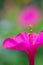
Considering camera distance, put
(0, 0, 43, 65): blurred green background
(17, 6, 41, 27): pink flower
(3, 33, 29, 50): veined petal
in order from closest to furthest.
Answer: (3, 33, 29, 50): veined petal, (0, 0, 43, 65): blurred green background, (17, 6, 41, 27): pink flower

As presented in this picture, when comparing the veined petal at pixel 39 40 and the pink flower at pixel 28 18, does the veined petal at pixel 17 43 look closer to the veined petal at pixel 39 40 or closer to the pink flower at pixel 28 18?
the veined petal at pixel 39 40

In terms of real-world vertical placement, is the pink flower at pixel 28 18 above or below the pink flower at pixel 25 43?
above

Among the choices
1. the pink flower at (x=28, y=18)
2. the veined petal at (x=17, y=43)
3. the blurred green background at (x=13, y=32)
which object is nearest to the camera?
the veined petal at (x=17, y=43)

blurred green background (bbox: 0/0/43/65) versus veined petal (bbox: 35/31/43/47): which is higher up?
blurred green background (bbox: 0/0/43/65)

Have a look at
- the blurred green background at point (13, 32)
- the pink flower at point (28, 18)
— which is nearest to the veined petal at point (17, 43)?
the blurred green background at point (13, 32)

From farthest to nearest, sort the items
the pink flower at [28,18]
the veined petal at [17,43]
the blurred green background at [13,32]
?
the pink flower at [28,18], the blurred green background at [13,32], the veined petal at [17,43]

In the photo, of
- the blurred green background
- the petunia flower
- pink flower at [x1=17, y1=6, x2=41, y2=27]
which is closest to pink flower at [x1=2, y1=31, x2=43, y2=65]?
the petunia flower

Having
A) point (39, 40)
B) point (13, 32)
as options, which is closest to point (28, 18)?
point (13, 32)

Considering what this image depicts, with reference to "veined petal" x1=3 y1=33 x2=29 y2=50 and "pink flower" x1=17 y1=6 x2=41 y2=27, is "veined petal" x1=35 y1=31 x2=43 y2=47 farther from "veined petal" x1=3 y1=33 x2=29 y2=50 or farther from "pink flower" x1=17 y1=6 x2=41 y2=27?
"pink flower" x1=17 y1=6 x2=41 y2=27

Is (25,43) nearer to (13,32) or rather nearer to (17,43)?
(17,43)

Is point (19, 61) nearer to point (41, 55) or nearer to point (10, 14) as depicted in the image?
point (41, 55)

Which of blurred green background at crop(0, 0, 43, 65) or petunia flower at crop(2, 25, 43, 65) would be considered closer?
petunia flower at crop(2, 25, 43, 65)

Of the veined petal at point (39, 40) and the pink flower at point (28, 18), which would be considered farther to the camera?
the pink flower at point (28, 18)

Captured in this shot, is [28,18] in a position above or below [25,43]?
above
